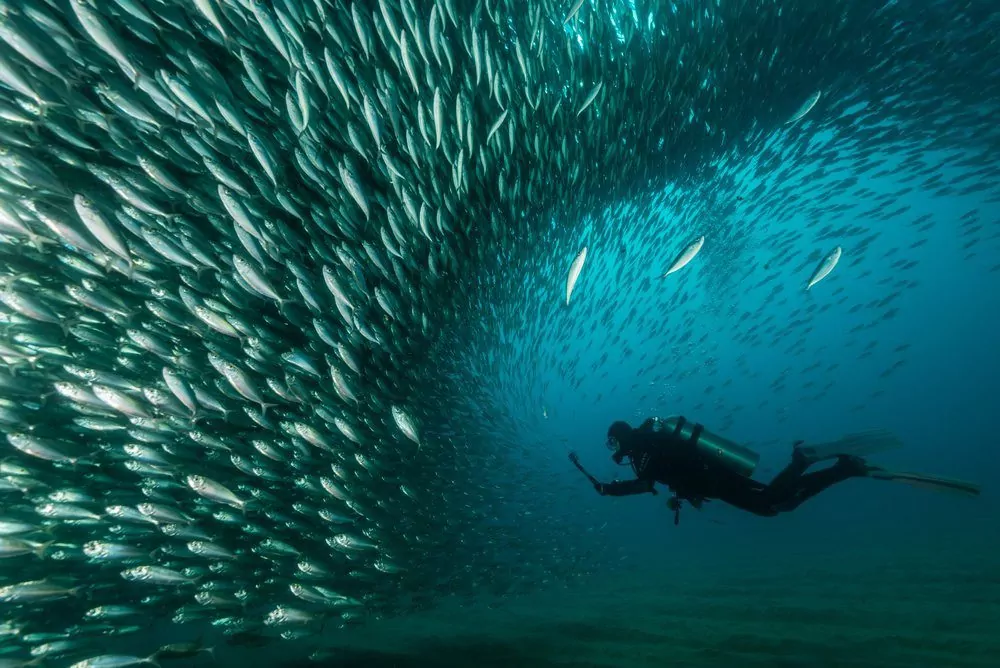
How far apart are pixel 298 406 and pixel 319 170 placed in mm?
3588

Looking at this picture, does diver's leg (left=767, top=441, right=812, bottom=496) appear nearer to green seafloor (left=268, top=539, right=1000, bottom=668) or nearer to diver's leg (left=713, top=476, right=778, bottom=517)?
diver's leg (left=713, top=476, right=778, bottom=517)

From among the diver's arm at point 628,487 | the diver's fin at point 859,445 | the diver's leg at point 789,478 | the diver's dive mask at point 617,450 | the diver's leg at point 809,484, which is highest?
the diver's dive mask at point 617,450

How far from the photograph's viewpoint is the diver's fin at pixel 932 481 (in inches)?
217

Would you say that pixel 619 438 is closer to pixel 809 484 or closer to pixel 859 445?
pixel 809 484

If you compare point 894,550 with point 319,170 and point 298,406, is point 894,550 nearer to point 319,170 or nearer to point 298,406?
point 298,406

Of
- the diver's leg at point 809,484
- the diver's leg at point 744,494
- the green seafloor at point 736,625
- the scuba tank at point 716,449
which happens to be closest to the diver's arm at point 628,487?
the scuba tank at point 716,449

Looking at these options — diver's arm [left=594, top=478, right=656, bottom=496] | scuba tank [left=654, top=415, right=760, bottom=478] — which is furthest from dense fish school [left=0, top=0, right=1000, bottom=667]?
diver's arm [left=594, top=478, right=656, bottom=496]

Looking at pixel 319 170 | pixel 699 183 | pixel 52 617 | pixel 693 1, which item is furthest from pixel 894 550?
pixel 52 617

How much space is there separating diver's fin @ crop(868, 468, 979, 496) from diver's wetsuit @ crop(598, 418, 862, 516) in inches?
17.7

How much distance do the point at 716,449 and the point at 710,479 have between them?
0.41 metres

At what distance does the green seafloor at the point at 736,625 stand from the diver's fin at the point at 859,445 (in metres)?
2.79

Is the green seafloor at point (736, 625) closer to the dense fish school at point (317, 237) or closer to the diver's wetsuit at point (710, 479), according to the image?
the dense fish school at point (317, 237)

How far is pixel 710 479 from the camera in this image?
5.69 m

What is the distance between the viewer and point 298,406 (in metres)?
6.53
